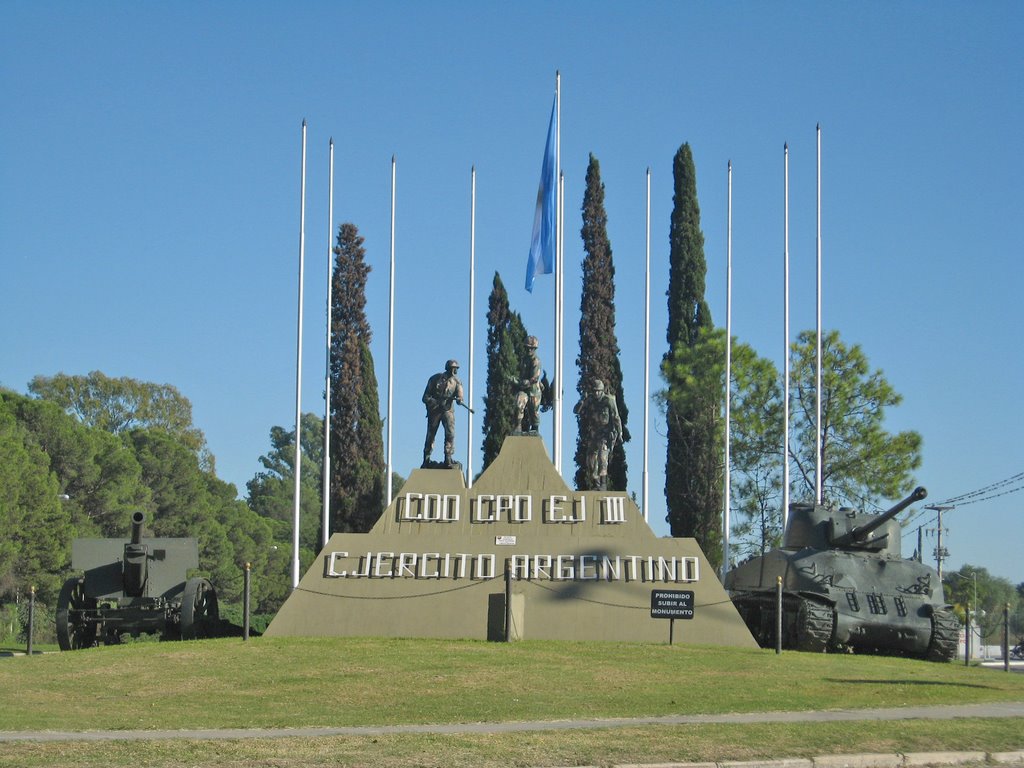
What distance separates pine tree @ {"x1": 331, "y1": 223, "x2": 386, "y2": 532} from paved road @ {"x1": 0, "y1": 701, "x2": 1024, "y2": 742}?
32581 millimetres

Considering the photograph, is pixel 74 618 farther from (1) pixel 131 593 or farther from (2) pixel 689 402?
(2) pixel 689 402

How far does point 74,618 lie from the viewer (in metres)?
28.7

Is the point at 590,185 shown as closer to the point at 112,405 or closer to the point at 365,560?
the point at 365,560

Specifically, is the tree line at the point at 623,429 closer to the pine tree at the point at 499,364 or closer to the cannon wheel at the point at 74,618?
the pine tree at the point at 499,364

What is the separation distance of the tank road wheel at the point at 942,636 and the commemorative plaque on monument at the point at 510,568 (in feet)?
13.2

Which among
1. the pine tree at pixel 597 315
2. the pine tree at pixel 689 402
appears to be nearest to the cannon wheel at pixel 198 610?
the pine tree at pixel 597 315

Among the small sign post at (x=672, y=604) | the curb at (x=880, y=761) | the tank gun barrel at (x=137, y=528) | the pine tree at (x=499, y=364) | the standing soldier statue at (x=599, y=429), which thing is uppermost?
the pine tree at (x=499, y=364)

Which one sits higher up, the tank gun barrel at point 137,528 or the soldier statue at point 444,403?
the soldier statue at point 444,403

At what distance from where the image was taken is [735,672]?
2212 centimetres

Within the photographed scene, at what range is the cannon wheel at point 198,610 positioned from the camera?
28031 millimetres

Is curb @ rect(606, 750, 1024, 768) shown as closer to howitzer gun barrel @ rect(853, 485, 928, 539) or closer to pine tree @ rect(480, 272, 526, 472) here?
howitzer gun barrel @ rect(853, 485, 928, 539)

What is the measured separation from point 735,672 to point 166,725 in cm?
943

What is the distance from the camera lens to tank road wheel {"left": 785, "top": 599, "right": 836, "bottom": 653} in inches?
1075

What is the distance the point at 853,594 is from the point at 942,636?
2045 mm
